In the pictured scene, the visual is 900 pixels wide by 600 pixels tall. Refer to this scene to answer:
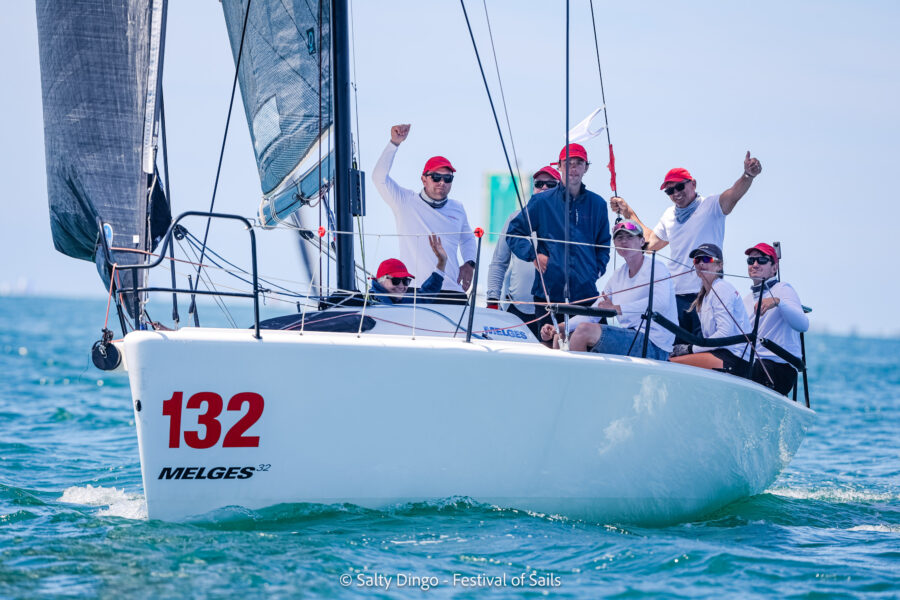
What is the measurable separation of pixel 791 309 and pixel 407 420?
9.09ft

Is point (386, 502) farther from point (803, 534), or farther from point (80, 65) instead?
point (80, 65)

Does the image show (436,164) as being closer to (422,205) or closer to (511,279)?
(422,205)

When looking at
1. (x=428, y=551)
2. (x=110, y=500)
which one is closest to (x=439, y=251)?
(x=428, y=551)

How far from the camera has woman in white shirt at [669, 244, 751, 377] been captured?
6176 millimetres

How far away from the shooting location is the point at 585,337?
5.56 m

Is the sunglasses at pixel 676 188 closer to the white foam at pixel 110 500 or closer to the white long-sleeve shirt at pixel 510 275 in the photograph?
the white long-sleeve shirt at pixel 510 275

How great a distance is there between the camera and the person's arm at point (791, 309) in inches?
248

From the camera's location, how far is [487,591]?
421cm

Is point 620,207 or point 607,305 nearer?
point 607,305

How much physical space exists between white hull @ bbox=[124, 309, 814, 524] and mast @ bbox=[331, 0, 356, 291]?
1114mm

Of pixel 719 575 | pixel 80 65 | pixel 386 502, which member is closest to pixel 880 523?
pixel 719 575

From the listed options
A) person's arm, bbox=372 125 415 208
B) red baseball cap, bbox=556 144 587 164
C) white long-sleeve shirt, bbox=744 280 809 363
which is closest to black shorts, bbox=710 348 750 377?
white long-sleeve shirt, bbox=744 280 809 363

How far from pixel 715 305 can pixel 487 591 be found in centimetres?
277

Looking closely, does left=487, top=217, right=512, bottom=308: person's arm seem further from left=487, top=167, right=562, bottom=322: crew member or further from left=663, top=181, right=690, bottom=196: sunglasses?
left=663, top=181, right=690, bottom=196: sunglasses
